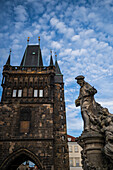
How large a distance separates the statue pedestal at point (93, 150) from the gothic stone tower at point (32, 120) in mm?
12899

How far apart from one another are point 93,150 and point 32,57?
940 inches

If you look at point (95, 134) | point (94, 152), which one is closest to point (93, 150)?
point (94, 152)

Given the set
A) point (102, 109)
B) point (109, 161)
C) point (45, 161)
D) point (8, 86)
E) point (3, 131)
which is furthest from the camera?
point (8, 86)

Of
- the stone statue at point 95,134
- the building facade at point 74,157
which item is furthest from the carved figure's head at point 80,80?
the building facade at point 74,157

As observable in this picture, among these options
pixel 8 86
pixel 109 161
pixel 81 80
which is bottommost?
pixel 109 161

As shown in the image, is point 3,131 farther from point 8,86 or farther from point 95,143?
point 95,143

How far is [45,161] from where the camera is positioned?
16.8 meters

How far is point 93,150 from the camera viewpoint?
503 centimetres

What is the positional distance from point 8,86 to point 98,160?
60.3 feet

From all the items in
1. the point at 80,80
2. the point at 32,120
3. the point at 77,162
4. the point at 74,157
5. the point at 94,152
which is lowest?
the point at 77,162

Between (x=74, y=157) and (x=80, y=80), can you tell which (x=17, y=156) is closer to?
(x=80, y=80)

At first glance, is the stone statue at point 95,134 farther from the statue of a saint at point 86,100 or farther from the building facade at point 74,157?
the building facade at point 74,157

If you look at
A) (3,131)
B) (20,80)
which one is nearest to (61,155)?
(3,131)

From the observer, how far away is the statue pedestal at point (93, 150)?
481cm
